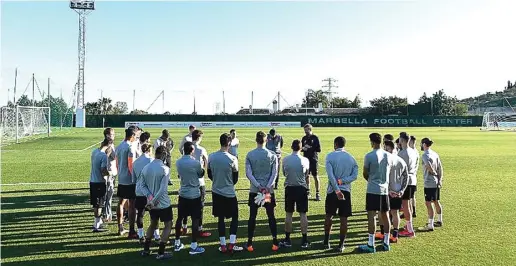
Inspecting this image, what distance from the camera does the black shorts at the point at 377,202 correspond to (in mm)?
7750

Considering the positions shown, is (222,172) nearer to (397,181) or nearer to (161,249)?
(161,249)

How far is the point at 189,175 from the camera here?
7477mm

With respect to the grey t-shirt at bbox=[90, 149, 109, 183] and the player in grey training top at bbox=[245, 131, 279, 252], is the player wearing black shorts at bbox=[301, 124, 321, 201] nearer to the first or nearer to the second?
the player in grey training top at bbox=[245, 131, 279, 252]

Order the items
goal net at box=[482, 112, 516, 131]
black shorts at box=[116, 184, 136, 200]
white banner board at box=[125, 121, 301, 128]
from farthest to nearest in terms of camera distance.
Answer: goal net at box=[482, 112, 516, 131] < white banner board at box=[125, 121, 301, 128] < black shorts at box=[116, 184, 136, 200]

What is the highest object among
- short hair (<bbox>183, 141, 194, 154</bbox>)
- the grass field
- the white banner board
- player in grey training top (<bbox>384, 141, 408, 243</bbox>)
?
the white banner board

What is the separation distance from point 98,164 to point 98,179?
0.33 metres

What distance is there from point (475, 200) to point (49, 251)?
1066 cm

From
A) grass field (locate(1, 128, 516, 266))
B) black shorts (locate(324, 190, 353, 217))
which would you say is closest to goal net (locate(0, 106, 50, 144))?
grass field (locate(1, 128, 516, 266))

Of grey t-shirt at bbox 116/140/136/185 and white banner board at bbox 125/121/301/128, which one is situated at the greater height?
white banner board at bbox 125/121/301/128

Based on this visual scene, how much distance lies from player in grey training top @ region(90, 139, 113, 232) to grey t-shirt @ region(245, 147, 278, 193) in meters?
3.02

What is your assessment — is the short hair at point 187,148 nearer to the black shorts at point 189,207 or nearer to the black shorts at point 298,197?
the black shorts at point 189,207

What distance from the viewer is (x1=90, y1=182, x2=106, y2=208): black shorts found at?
29.2 feet

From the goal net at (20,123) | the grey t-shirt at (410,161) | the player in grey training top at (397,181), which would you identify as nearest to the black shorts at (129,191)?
the player in grey training top at (397,181)

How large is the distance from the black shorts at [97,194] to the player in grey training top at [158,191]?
2.09m
